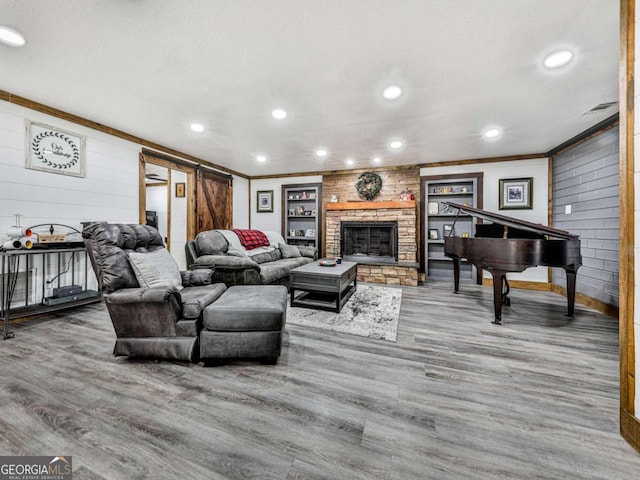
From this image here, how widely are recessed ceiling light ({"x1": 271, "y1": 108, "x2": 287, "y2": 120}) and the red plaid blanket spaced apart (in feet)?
7.63

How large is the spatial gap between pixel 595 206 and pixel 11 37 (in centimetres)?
622

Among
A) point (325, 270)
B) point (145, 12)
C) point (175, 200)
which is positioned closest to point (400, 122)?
point (325, 270)

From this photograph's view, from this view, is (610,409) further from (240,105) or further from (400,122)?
(240,105)

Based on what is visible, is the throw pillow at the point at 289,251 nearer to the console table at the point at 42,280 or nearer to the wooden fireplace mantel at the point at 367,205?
the wooden fireplace mantel at the point at 367,205

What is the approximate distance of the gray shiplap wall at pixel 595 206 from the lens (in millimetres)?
3023

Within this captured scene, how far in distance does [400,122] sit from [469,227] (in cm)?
298

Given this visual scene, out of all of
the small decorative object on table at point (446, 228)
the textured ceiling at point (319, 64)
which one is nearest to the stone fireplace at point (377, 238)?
the small decorative object on table at point (446, 228)

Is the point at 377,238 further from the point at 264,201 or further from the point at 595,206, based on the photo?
the point at 595,206

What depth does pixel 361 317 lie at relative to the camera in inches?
113

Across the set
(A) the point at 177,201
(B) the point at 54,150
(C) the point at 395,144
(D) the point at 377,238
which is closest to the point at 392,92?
(C) the point at 395,144

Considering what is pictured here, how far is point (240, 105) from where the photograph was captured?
9.22 ft

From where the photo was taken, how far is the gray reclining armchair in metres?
1.82

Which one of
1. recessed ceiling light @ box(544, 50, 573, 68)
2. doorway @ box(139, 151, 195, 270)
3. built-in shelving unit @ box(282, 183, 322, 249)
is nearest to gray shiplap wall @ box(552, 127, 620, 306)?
recessed ceiling light @ box(544, 50, 573, 68)

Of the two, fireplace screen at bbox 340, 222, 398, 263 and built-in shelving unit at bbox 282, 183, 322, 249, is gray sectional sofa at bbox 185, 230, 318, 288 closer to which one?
fireplace screen at bbox 340, 222, 398, 263
